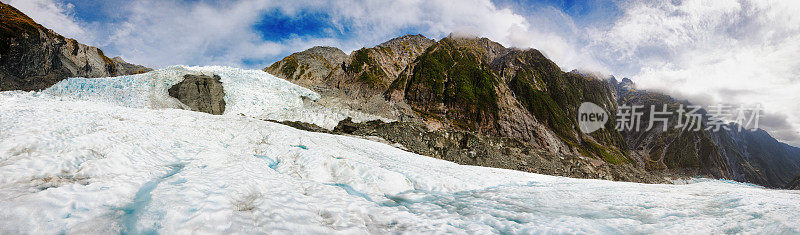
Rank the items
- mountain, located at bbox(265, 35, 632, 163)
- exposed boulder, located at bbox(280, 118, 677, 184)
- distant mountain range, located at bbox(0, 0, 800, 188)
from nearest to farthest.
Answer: exposed boulder, located at bbox(280, 118, 677, 184), distant mountain range, located at bbox(0, 0, 800, 188), mountain, located at bbox(265, 35, 632, 163)

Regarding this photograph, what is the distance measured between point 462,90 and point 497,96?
48.1 ft

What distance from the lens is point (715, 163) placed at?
141375 millimetres

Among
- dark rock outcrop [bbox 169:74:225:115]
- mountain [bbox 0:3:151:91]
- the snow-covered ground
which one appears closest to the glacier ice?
dark rock outcrop [bbox 169:74:225:115]

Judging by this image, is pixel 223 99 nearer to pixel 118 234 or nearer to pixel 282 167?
pixel 282 167

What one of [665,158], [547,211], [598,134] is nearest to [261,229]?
[547,211]

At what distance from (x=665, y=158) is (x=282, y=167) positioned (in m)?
211

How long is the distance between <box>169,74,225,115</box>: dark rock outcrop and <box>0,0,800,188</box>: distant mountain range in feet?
39.0

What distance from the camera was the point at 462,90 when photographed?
3925 inches

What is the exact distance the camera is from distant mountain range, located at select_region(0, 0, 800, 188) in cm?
3809

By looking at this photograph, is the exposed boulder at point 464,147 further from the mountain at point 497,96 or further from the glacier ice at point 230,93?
the mountain at point 497,96

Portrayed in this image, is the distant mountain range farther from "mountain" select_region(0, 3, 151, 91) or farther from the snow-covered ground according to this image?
the snow-covered ground

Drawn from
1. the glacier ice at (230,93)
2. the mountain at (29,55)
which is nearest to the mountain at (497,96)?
the glacier ice at (230,93)

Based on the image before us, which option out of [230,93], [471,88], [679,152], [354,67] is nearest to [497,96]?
[471,88]

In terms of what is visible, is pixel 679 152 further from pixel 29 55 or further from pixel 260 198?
pixel 29 55
